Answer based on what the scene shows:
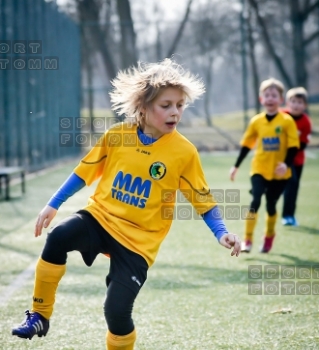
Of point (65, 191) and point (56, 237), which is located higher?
point (65, 191)

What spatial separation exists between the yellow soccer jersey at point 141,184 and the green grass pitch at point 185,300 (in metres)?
0.76

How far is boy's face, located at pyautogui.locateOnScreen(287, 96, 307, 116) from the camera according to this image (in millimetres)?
8594

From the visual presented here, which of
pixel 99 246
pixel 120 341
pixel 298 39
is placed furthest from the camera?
pixel 298 39

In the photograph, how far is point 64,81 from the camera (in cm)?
1936

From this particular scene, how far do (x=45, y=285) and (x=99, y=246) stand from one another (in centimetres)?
33

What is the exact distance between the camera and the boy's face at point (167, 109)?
141 inches

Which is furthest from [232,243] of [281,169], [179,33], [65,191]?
[179,33]

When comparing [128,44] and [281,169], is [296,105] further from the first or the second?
[128,44]

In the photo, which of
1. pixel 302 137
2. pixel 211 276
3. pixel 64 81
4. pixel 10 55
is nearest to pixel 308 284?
pixel 211 276

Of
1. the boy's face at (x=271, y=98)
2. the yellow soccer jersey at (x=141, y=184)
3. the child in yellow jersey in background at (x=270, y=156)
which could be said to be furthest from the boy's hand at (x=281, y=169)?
the yellow soccer jersey at (x=141, y=184)

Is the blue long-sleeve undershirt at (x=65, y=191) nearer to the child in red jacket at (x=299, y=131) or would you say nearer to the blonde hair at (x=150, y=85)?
the blonde hair at (x=150, y=85)

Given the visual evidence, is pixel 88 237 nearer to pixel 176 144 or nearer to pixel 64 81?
pixel 176 144

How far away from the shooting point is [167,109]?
360 cm

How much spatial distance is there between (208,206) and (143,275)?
52 cm
